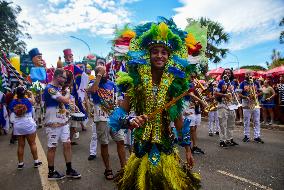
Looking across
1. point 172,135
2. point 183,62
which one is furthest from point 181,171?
point 183,62

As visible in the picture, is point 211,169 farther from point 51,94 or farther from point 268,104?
point 268,104

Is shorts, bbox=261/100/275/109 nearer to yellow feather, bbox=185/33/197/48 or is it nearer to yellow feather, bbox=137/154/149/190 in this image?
yellow feather, bbox=185/33/197/48

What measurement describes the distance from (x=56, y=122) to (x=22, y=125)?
136cm

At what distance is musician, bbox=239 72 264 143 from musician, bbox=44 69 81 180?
581 cm

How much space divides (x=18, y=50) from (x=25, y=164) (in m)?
40.0

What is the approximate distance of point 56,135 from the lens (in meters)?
6.02

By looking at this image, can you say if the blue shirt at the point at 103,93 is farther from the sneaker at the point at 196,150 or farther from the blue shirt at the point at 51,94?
the sneaker at the point at 196,150

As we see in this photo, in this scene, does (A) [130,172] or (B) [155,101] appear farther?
(B) [155,101]

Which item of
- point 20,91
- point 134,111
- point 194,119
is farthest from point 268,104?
point 134,111

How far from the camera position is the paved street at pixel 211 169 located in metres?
5.52

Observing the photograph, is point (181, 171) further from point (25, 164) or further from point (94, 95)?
point (25, 164)

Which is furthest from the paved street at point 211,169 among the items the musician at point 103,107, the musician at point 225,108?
the musician at point 103,107

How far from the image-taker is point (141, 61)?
3295 millimetres

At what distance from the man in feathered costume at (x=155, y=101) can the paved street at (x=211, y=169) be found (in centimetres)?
235
